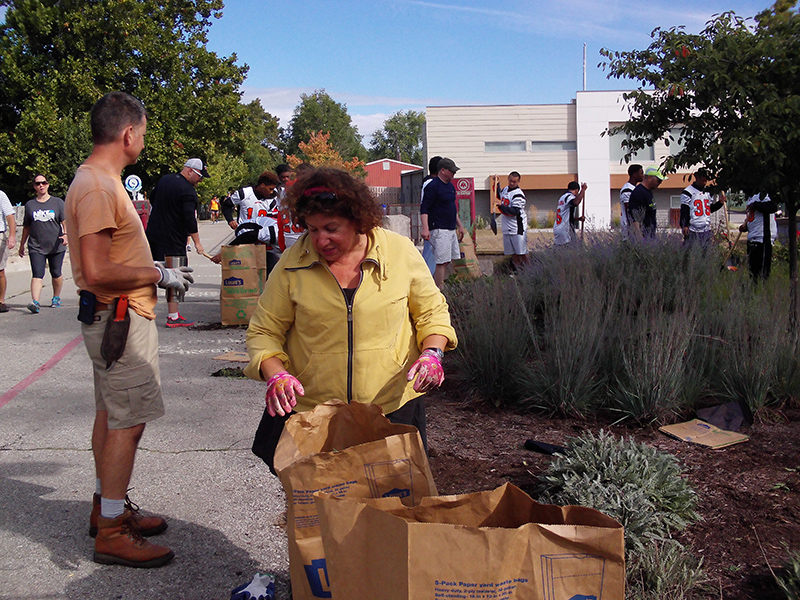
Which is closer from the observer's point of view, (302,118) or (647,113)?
(647,113)

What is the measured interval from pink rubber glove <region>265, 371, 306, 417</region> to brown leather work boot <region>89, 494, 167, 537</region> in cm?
146

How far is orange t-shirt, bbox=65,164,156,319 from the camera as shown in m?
3.08

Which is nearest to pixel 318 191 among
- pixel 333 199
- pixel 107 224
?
pixel 333 199

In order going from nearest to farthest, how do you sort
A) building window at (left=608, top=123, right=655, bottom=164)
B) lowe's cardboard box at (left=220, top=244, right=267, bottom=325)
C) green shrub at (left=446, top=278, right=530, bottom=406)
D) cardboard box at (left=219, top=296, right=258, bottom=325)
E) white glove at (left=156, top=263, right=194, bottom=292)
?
white glove at (left=156, top=263, right=194, bottom=292)
green shrub at (left=446, top=278, right=530, bottom=406)
lowe's cardboard box at (left=220, top=244, right=267, bottom=325)
cardboard box at (left=219, top=296, right=258, bottom=325)
building window at (left=608, top=123, right=655, bottom=164)

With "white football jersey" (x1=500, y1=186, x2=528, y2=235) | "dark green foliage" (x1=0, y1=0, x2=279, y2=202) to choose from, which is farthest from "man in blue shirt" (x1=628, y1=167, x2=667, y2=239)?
"dark green foliage" (x1=0, y1=0, x2=279, y2=202)

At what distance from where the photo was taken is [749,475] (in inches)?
149

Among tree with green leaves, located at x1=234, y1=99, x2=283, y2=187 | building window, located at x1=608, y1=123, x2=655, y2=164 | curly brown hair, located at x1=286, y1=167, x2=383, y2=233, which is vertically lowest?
curly brown hair, located at x1=286, y1=167, x2=383, y2=233

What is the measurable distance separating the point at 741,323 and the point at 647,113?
2792 mm

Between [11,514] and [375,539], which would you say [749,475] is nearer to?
[375,539]

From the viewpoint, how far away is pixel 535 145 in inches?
1700

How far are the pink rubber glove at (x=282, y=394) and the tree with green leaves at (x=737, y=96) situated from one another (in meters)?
4.47

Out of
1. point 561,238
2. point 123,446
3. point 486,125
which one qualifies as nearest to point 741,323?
point 123,446

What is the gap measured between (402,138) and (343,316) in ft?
421

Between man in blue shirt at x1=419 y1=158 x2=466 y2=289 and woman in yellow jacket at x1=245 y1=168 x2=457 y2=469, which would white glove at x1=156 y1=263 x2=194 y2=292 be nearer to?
woman in yellow jacket at x1=245 y1=168 x2=457 y2=469
